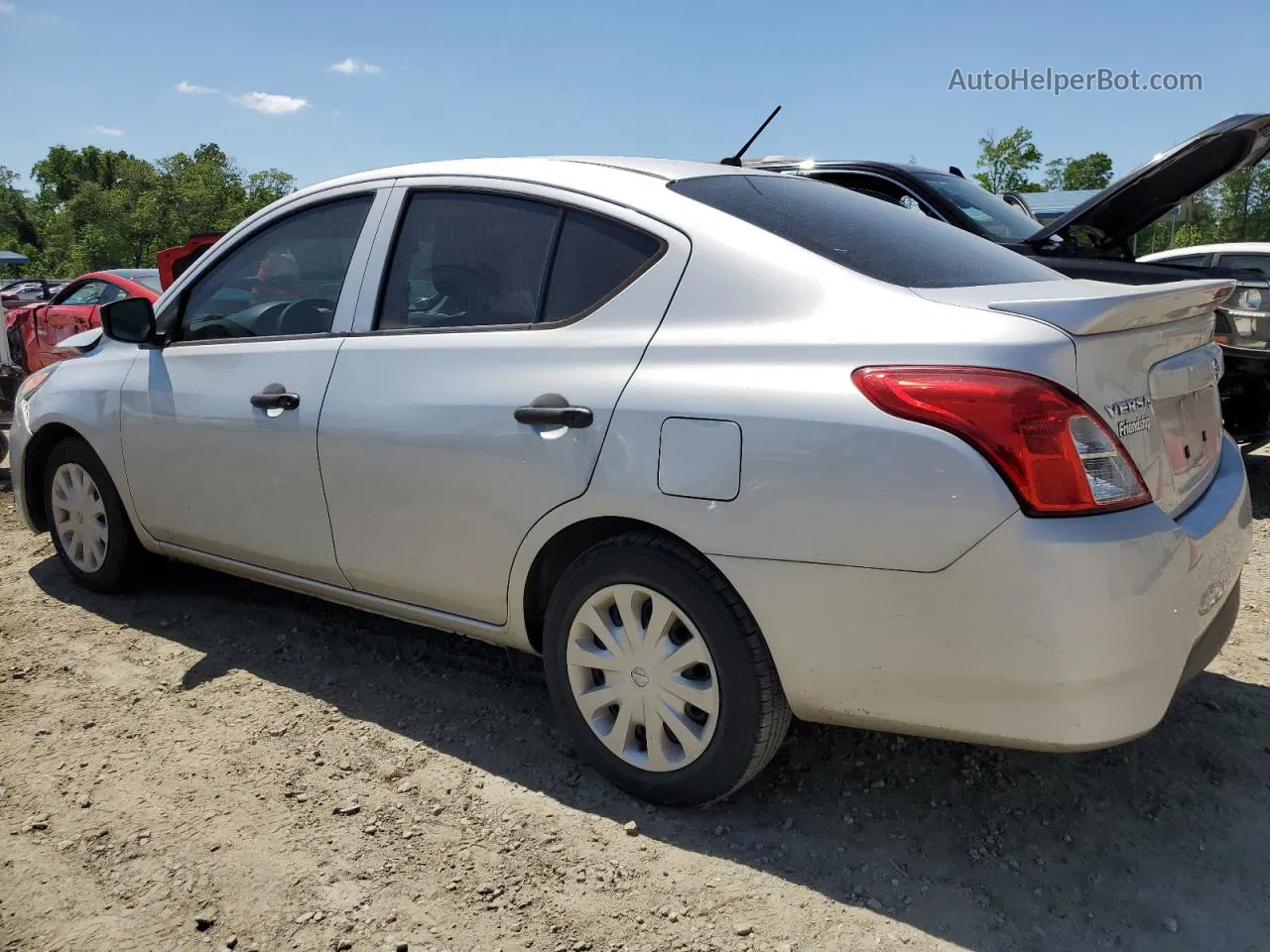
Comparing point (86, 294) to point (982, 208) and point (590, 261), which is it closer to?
point (982, 208)

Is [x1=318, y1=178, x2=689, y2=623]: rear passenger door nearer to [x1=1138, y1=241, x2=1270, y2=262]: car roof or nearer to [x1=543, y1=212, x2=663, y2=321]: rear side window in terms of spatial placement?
[x1=543, y1=212, x2=663, y2=321]: rear side window

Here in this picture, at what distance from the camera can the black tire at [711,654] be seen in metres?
2.39

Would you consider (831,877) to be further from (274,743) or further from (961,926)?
(274,743)

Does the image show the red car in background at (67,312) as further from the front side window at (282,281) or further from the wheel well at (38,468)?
the front side window at (282,281)

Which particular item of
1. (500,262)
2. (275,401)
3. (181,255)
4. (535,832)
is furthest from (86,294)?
(535,832)

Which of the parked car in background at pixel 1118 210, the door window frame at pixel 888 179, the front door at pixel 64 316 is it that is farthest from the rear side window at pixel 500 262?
the front door at pixel 64 316

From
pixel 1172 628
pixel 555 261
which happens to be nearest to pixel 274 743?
pixel 555 261

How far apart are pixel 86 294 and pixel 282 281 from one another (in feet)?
29.5

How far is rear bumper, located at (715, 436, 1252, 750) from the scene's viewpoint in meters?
2.03

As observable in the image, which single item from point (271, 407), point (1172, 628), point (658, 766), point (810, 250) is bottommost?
point (658, 766)

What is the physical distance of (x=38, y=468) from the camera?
4.46 metres

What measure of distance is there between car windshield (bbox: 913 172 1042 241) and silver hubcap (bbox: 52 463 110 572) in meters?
4.76

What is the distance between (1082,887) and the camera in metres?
2.33

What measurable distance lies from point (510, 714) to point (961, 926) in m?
1.53
